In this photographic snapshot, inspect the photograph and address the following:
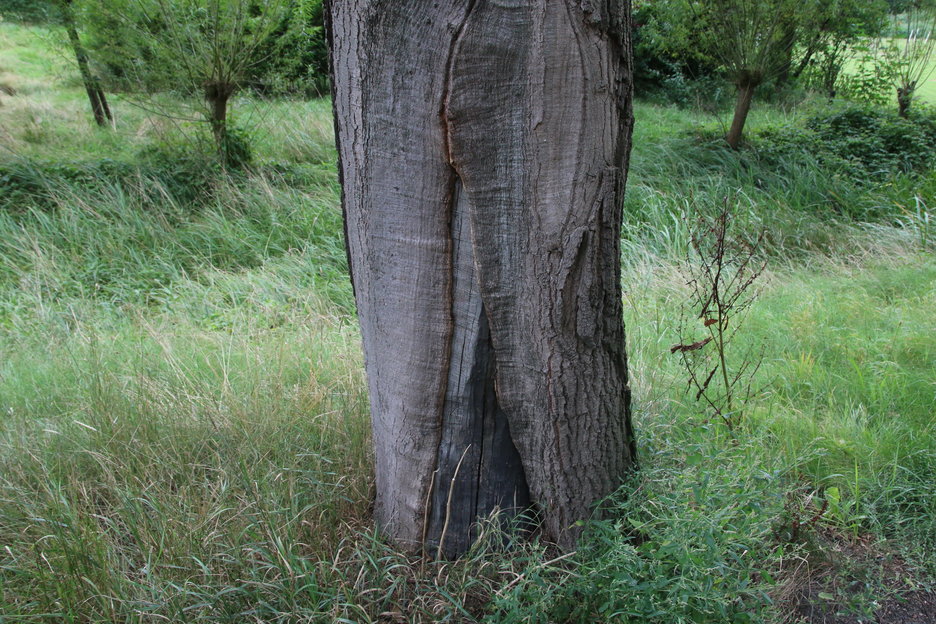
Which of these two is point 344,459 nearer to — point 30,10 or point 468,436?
point 468,436

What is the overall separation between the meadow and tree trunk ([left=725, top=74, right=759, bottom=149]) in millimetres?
3598

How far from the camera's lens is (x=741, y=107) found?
925 centimetres

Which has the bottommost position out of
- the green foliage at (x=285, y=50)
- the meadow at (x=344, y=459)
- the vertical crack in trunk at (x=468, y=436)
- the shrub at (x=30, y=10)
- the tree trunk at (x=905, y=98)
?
the meadow at (x=344, y=459)

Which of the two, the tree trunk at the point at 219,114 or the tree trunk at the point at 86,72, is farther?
Result: the tree trunk at the point at 86,72

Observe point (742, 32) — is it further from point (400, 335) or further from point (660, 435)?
point (400, 335)

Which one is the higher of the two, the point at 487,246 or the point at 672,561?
the point at 487,246

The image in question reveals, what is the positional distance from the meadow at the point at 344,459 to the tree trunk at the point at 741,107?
3.60m

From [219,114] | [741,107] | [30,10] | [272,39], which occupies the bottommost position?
[219,114]

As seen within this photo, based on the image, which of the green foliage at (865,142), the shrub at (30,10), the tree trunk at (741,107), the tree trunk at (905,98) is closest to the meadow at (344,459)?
the green foliage at (865,142)

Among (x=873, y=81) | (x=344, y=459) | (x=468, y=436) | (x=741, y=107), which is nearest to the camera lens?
(x=468, y=436)

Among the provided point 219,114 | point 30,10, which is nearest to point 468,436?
point 219,114

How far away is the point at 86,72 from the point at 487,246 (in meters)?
9.44

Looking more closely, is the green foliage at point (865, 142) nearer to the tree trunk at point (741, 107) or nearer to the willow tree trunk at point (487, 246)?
the tree trunk at point (741, 107)

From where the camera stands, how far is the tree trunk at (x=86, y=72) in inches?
339
